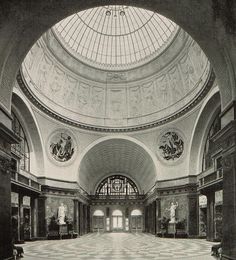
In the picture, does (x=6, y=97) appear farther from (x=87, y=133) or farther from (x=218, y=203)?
(x=87, y=133)

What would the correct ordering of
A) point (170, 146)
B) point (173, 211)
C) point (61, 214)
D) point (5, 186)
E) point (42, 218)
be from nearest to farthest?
point (5, 186) < point (42, 218) < point (61, 214) < point (173, 211) < point (170, 146)

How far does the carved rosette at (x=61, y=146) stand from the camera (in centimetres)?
3484

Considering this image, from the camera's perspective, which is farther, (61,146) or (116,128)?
(116,128)

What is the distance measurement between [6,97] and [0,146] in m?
2.11

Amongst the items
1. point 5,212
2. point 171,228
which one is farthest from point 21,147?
point 5,212

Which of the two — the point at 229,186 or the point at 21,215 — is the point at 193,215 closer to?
the point at 21,215

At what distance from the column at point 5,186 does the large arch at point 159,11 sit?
3.38ft

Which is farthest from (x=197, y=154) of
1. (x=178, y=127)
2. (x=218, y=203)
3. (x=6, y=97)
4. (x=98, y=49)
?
(x=6, y=97)

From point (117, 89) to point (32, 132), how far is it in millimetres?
11304

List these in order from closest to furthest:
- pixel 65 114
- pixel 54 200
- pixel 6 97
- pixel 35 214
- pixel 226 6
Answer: pixel 226 6, pixel 6 97, pixel 35 214, pixel 54 200, pixel 65 114

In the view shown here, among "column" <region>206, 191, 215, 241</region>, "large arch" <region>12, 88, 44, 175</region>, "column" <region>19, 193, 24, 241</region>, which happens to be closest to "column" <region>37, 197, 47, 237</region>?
"large arch" <region>12, 88, 44, 175</region>

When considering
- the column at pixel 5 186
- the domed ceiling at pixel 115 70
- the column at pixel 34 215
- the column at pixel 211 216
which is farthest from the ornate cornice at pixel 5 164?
the column at pixel 34 215

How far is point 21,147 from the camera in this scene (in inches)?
1195

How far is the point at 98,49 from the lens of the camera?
3800 cm
